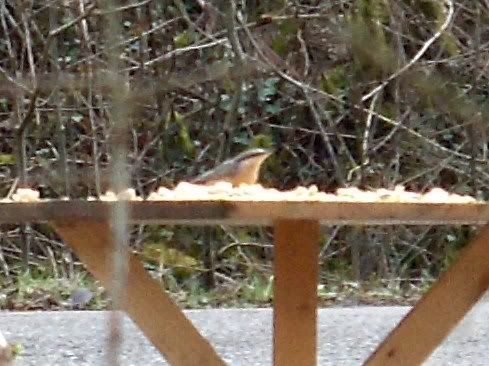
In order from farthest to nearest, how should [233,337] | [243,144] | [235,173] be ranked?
[243,144] → [233,337] → [235,173]

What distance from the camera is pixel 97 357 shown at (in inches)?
163

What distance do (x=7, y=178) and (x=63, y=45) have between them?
85cm

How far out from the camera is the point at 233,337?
458 centimetres

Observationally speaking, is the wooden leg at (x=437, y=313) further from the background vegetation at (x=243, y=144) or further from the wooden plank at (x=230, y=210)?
the background vegetation at (x=243, y=144)

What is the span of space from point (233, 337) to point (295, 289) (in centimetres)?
222

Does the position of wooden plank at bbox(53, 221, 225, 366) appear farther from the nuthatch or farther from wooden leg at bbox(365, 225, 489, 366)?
the nuthatch

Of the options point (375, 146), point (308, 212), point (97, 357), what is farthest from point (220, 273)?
point (308, 212)

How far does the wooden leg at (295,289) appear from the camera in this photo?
7.87 ft

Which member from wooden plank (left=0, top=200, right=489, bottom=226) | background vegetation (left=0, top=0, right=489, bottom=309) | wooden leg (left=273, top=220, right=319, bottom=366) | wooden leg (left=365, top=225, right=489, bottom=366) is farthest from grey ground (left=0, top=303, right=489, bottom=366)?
wooden plank (left=0, top=200, right=489, bottom=226)

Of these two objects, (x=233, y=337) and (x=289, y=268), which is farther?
(x=233, y=337)

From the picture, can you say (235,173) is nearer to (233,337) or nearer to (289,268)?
(289,268)

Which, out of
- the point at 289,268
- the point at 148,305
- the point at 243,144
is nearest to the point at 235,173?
the point at 289,268

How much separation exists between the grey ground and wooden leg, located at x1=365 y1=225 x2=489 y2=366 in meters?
1.49

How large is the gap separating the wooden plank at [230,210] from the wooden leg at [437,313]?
0.27 metres
